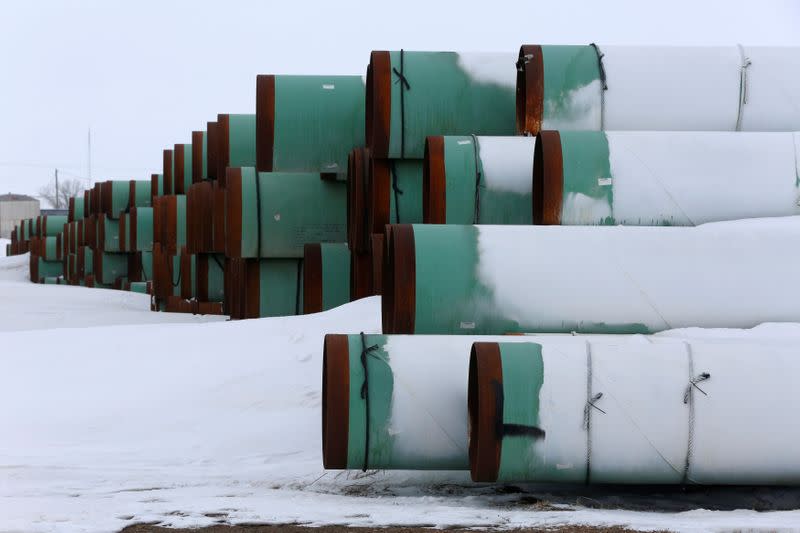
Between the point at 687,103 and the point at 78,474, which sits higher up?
the point at 687,103

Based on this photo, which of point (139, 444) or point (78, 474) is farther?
point (139, 444)

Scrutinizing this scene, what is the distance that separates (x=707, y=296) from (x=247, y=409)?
3104 mm

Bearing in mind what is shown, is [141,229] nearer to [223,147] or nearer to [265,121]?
[223,147]

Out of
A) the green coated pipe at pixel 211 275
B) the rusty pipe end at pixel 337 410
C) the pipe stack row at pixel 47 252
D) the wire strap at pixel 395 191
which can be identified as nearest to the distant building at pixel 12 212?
the pipe stack row at pixel 47 252

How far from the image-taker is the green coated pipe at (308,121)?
10.6 metres

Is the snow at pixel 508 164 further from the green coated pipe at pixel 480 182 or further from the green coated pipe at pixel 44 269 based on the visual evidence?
the green coated pipe at pixel 44 269

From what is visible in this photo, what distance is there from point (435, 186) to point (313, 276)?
4.39m

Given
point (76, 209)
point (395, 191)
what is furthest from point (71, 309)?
point (76, 209)

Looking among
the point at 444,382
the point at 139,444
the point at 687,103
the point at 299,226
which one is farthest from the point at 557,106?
the point at 299,226

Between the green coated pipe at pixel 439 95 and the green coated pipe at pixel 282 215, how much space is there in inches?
124

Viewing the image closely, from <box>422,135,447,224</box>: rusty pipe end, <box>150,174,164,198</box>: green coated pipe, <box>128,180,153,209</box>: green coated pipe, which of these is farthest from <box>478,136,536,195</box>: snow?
<box>128,180,153,209</box>: green coated pipe

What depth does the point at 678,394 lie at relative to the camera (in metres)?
4.95

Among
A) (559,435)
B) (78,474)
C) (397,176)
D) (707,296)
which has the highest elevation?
(397,176)

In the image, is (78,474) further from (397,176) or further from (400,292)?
(397,176)
